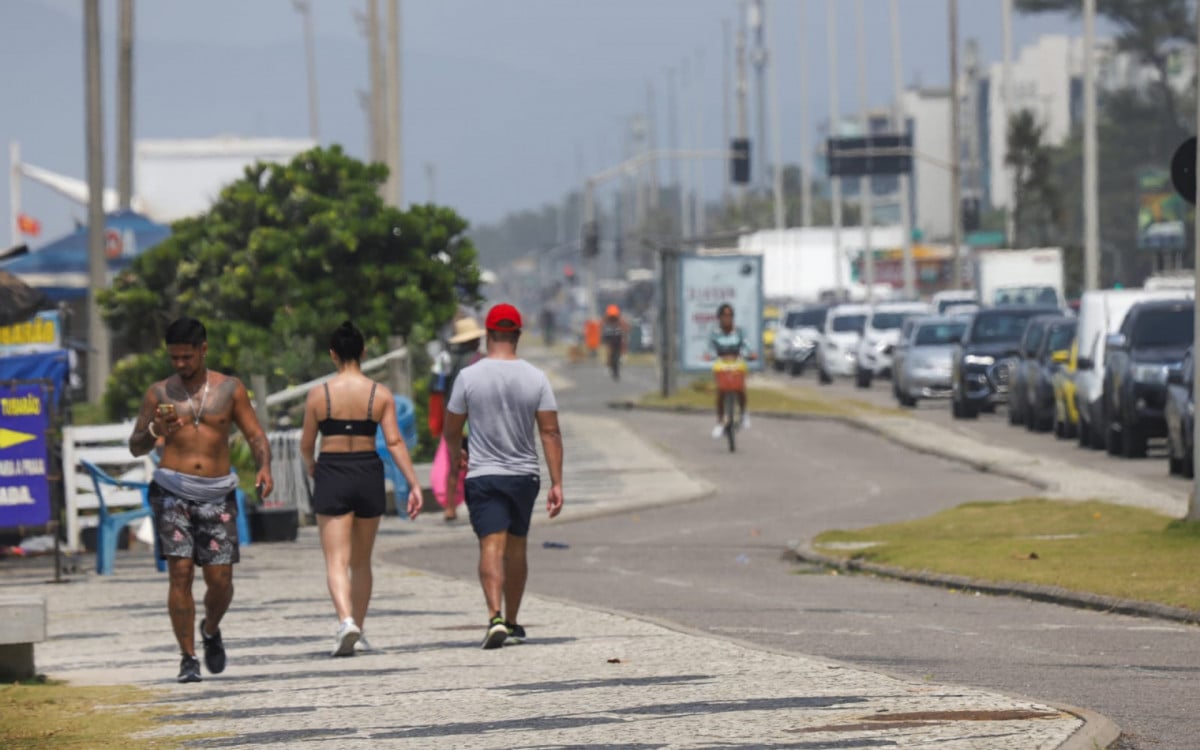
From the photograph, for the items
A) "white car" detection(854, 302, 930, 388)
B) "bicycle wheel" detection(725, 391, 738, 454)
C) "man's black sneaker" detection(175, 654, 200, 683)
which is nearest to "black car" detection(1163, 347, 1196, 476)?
"bicycle wheel" detection(725, 391, 738, 454)

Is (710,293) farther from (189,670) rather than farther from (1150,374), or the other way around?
(189,670)

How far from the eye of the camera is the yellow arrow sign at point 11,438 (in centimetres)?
1966

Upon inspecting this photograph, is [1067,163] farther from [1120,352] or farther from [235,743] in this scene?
[235,743]

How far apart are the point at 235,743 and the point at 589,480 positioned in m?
20.0

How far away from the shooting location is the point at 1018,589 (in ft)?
51.3

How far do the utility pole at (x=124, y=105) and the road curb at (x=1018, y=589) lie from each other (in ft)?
96.9

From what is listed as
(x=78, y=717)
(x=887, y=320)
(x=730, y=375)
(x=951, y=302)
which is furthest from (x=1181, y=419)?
(x=951, y=302)

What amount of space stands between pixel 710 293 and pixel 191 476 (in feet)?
117

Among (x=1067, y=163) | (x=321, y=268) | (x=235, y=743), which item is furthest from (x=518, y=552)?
(x=1067, y=163)

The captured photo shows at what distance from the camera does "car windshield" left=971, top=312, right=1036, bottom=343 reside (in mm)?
41938

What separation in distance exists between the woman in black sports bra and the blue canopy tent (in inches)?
1102

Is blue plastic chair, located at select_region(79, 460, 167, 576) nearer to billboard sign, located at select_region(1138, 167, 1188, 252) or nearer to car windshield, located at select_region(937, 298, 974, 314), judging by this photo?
car windshield, located at select_region(937, 298, 974, 314)

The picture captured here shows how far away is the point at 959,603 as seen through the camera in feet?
50.2

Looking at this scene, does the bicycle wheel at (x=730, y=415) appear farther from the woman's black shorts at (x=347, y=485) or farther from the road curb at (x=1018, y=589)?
the woman's black shorts at (x=347, y=485)
